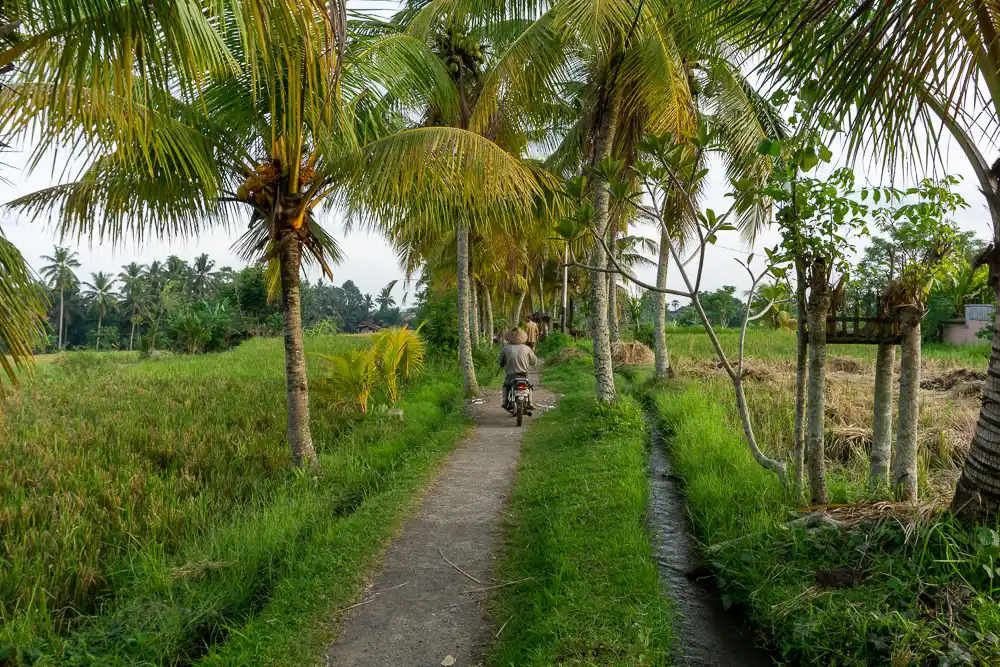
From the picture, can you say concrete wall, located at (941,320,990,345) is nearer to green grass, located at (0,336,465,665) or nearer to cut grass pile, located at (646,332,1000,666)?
cut grass pile, located at (646,332,1000,666)

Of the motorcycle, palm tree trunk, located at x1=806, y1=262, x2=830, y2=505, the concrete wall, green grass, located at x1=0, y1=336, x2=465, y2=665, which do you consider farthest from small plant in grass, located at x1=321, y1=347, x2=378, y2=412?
the concrete wall

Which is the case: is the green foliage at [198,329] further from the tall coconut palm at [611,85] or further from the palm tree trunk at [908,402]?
the palm tree trunk at [908,402]

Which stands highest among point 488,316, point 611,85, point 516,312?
point 611,85

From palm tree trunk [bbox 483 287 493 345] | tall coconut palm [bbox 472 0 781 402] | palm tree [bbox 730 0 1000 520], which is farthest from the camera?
palm tree trunk [bbox 483 287 493 345]

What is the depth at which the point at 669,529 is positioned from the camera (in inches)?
170

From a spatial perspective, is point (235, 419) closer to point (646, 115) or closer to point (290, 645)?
point (290, 645)

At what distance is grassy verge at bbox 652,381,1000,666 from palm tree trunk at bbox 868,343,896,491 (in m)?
0.20

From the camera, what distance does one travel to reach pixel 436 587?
11.4ft

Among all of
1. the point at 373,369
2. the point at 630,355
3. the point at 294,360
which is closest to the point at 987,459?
the point at 294,360

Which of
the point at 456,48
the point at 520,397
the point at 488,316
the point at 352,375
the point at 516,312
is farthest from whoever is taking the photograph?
the point at 516,312

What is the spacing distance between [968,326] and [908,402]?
19595mm

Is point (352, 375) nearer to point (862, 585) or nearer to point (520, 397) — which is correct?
point (520, 397)

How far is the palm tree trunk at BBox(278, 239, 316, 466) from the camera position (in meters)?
5.52

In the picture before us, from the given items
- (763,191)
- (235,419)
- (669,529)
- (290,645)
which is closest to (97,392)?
(235,419)
